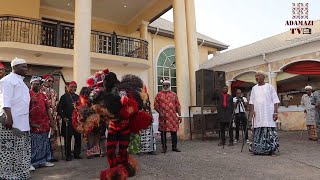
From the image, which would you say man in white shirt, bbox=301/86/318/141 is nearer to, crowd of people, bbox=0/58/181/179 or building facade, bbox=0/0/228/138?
building facade, bbox=0/0/228/138

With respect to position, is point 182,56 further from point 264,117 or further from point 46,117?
point 46,117

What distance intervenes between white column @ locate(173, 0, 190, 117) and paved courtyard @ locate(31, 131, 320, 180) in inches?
152

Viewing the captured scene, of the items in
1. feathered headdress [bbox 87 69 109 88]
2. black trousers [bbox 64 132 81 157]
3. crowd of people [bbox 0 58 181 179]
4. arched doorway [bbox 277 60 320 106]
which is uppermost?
arched doorway [bbox 277 60 320 106]

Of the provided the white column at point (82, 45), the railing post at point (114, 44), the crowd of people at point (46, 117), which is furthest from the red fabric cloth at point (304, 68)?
the crowd of people at point (46, 117)

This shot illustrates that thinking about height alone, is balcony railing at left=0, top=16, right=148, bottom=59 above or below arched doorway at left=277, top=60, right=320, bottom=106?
above

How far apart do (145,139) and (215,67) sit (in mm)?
10739

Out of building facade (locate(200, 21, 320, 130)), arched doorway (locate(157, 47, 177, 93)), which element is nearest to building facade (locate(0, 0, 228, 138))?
arched doorway (locate(157, 47, 177, 93))

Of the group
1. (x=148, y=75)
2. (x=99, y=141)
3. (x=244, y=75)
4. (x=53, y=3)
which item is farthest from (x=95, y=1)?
(x=244, y=75)

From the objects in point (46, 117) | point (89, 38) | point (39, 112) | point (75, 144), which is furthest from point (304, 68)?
point (39, 112)

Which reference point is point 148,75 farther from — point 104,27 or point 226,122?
point 226,122

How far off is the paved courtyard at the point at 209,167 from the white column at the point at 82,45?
3298mm

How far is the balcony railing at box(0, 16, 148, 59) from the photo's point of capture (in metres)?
10.5

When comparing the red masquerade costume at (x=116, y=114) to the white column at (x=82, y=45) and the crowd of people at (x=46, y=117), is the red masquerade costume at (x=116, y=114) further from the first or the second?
the white column at (x=82, y=45)

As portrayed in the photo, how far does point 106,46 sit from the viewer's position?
42.7 feet
